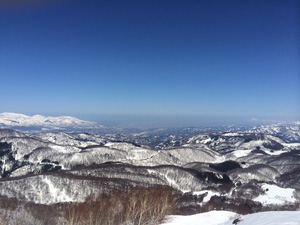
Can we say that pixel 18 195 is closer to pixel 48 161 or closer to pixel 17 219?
pixel 17 219

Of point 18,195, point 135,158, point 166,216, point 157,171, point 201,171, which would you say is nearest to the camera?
point 166,216

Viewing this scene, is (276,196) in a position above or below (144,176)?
below

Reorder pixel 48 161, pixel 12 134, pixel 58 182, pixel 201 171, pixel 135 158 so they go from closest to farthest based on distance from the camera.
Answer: pixel 58 182, pixel 201 171, pixel 48 161, pixel 135 158, pixel 12 134

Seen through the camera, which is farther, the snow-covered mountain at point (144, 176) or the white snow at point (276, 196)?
the white snow at point (276, 196)

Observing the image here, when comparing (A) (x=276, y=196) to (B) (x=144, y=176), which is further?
(B) (x=144, y=176)

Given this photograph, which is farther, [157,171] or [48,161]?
[48,161]

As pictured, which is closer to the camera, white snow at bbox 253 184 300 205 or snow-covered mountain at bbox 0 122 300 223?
snow-covered mountain at bbox 0 122 300 223

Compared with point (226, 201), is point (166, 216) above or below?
above

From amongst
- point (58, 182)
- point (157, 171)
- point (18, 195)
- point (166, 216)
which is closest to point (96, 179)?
point (58, 182)
